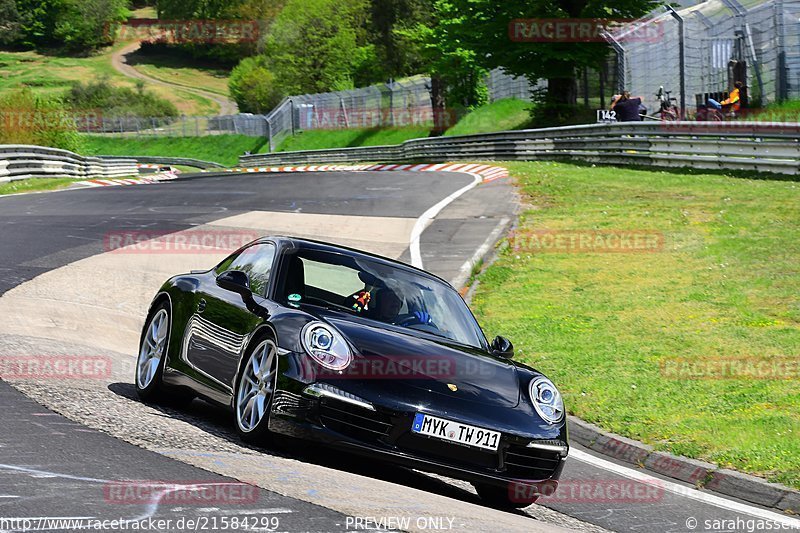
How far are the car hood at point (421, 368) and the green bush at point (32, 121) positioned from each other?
39637 mm

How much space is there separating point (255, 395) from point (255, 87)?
111 m

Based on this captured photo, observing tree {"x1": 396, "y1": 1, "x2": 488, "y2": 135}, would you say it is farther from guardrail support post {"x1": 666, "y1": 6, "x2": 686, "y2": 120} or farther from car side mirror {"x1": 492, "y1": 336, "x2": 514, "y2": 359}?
car side mirror {"x1": 492, "y1": 336, "x2": 514, "y2": 359}

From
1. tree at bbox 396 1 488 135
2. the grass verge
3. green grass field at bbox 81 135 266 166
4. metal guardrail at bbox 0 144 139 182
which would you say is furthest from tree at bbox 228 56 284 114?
metal guardrail at bbox 0 144 139 182

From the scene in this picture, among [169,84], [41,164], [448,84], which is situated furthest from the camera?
[169,84]

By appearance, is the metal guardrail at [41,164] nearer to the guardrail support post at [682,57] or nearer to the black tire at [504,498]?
the guardrail support post at [682,57]

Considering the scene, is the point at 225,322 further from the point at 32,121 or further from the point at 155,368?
the point at 32,121

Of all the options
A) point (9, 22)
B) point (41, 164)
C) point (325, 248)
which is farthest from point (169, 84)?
point (325, 248)

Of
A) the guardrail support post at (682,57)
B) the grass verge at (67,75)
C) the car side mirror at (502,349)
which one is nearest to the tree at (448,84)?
the guardrail support post at (682,57)

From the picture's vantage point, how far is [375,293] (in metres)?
7.78

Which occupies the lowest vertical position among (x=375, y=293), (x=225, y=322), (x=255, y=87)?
(x=225, y=322)

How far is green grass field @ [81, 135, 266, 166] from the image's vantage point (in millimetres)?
91250

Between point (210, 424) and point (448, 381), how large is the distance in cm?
180

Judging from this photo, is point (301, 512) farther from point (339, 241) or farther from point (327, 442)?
point (339, 241)

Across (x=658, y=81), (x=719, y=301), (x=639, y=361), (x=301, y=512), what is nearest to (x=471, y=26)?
(x=658, y=81)
